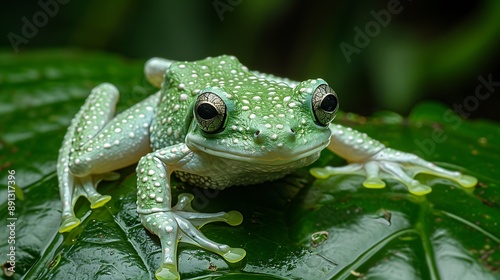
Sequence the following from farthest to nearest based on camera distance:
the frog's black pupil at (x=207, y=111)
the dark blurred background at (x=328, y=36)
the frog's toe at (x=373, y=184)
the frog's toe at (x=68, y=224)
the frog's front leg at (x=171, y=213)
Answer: the dark blurred background at (x=328, y=36) < the frog's toe at (x=373, y=184) < the frog's toe at (x=68, y=224) < the frog's black pupil at (x=207, y=111) < the frog's front leg at (x=171, y=213)

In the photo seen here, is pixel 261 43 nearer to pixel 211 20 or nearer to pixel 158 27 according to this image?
pixel 211 20

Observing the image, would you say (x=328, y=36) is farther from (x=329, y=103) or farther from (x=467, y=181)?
(x=329, y=103)

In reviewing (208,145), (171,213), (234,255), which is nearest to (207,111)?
(208,145)

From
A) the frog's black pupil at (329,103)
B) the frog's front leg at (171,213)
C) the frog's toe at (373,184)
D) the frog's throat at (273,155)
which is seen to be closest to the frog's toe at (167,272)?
the frog's front leg at (171,213)

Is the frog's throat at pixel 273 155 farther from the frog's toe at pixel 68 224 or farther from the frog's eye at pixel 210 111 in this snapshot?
the frog's toe at pixel 68 224

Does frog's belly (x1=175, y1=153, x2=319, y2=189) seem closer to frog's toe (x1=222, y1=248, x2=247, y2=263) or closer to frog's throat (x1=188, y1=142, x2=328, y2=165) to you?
frog's throat (x1=188, y1=142, x2=328, y2=165)

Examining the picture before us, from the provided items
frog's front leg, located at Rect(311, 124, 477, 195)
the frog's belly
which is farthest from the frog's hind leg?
frog's front leg, located at Rect(311, 124, 477, 195)

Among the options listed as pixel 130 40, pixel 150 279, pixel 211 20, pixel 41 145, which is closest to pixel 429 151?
pixel 150 279
